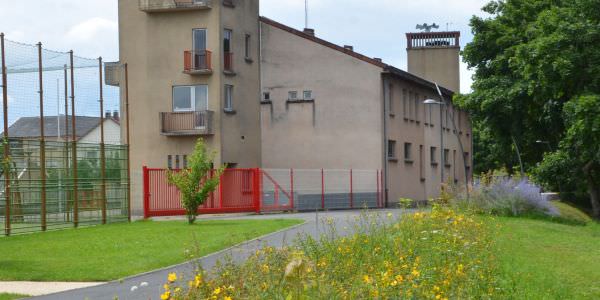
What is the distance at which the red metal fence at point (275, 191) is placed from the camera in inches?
1442

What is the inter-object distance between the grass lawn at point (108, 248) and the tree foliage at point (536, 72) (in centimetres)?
1173

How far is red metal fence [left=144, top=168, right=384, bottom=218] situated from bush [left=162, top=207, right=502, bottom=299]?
20685mm

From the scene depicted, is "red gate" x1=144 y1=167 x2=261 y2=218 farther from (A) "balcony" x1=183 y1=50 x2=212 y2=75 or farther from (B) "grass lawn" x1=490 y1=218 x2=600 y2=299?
(B) "grass lawn" x1=490 y1=218 x2=600 y2=299

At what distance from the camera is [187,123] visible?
44.1m

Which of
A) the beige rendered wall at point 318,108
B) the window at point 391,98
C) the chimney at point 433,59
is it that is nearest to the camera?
the beige rendered wall at point 318,108

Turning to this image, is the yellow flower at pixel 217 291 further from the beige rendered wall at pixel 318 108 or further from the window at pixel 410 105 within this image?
the window at pixel 410 105

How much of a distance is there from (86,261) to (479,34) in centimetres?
3160

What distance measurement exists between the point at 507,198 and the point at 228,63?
54.7ft

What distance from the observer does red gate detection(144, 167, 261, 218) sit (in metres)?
36.4

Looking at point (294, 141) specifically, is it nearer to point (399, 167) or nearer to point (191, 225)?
point (399, 167)

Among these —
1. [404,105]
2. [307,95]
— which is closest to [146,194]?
[307,95]

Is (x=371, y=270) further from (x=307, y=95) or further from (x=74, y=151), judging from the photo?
(x=307, y=95)

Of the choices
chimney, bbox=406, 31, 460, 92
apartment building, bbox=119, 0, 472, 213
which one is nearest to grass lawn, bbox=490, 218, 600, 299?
apartment building, bbox=119, 0, 472, 213

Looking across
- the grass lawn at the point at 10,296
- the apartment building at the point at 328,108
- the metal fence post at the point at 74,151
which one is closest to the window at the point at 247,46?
the apartment building at the point at 328,108
